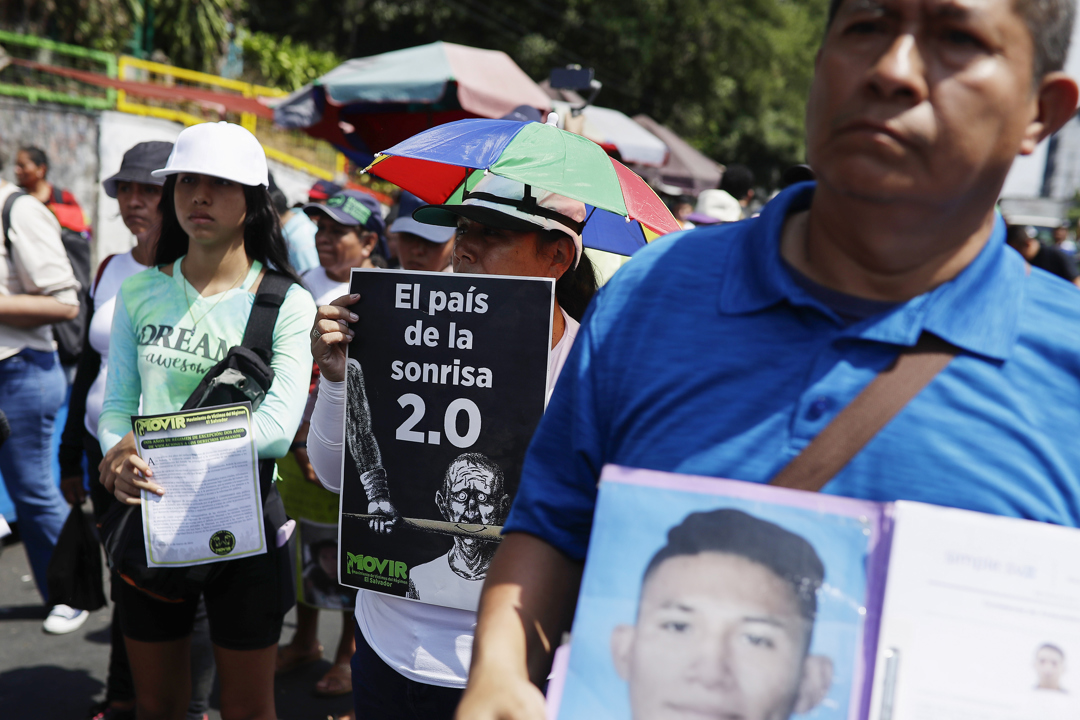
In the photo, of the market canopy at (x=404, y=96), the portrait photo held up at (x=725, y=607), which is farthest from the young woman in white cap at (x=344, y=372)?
the market canopy at (x=404, y=96)

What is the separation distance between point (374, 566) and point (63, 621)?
3.39 metres

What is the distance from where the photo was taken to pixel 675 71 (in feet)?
86.5

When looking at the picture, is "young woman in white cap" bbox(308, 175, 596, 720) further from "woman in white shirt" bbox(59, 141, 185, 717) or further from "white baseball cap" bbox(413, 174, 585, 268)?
"woman in white shirt" bbox(59, 141, 185, 717)

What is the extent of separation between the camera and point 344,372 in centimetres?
234

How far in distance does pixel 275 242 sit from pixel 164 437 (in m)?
0.81

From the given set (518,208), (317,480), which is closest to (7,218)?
(317,480)

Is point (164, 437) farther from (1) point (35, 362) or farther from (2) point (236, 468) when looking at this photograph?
(1) point (35, 362)

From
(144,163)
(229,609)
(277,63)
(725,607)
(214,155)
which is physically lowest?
(229,609)

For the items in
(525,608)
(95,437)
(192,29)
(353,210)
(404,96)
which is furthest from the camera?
(192,29)

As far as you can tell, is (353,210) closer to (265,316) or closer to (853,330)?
(265,316)

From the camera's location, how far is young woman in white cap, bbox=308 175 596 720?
2.15m

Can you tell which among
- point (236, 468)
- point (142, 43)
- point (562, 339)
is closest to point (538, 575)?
point (562, 339)

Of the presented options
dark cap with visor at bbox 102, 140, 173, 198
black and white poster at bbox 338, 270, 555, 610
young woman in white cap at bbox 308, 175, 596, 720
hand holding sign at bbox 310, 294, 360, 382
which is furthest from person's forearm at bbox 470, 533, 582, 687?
dark cap with visor at bbox 102, 140, 173, 198

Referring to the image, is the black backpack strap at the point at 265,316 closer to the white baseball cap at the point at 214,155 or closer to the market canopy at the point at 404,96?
the white baseball cap at the point at 214,155
